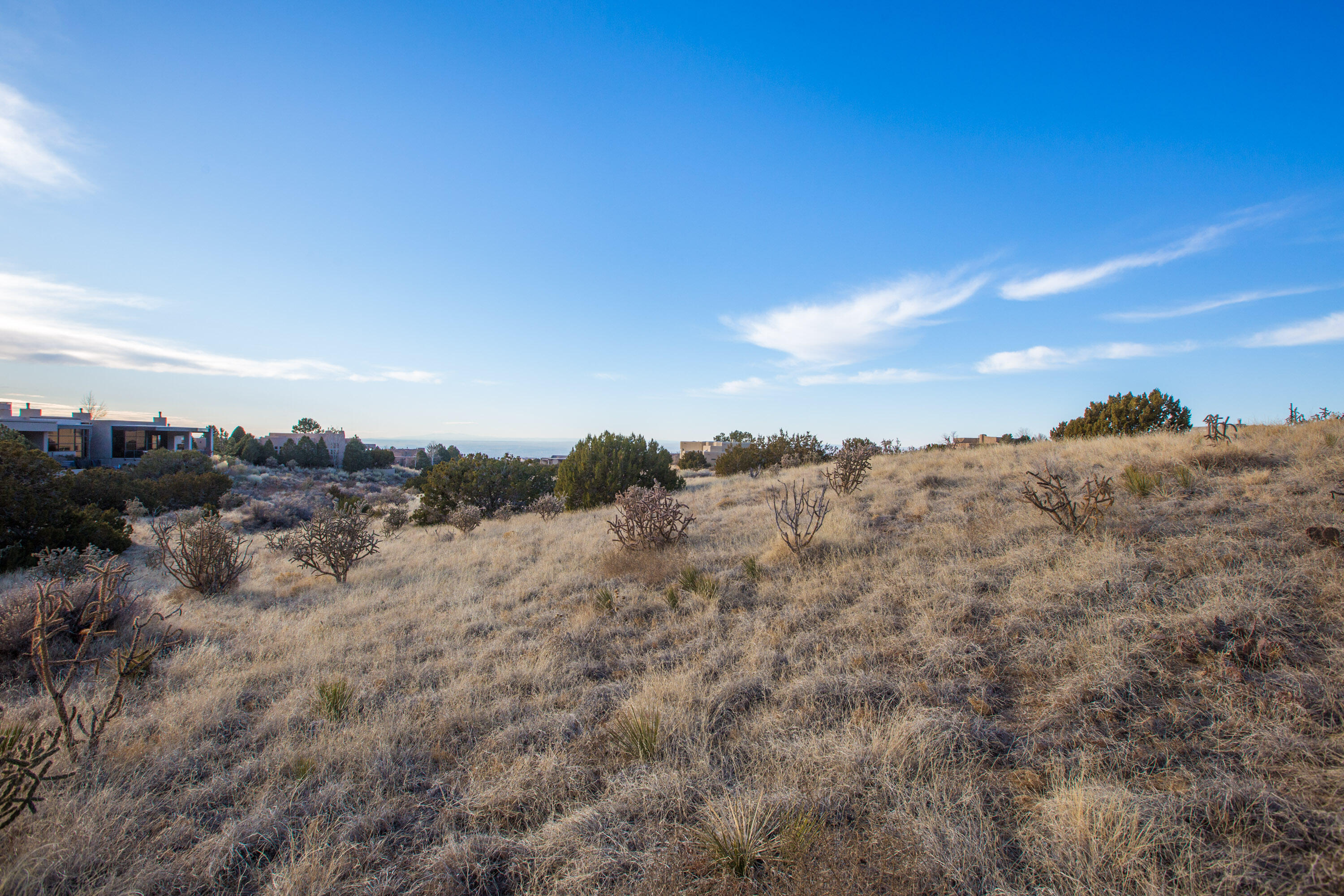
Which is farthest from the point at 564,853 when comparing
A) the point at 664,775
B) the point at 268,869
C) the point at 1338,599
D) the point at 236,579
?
the point at 236,579

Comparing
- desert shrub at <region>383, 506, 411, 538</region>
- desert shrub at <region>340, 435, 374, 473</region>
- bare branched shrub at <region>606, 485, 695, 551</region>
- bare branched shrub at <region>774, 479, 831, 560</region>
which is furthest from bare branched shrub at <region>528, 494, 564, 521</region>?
desert shrub at <region>340, 435, 374, 473</region>

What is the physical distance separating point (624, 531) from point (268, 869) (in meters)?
7.58

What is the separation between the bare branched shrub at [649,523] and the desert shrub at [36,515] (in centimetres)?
1113

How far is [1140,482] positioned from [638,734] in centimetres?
835

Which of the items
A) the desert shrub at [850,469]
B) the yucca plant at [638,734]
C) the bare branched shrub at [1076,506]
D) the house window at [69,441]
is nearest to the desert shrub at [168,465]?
the house window at [69,441]

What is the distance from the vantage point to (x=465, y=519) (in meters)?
14.9

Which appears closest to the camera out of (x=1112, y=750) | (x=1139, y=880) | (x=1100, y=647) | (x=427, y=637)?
(x=1139, y=880)

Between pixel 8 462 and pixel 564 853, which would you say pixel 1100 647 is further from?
pixel 8 462

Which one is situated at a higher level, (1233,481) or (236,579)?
(1233,481)

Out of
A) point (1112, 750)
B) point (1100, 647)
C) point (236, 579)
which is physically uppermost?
point (1100, 647)

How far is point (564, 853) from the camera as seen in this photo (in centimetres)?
275

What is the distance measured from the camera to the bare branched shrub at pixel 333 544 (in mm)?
9656

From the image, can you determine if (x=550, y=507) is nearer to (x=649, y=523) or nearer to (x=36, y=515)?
(x=649, y=523)

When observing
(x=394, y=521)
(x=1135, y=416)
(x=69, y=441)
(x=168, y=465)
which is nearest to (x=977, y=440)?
(x=1135, y=416)
